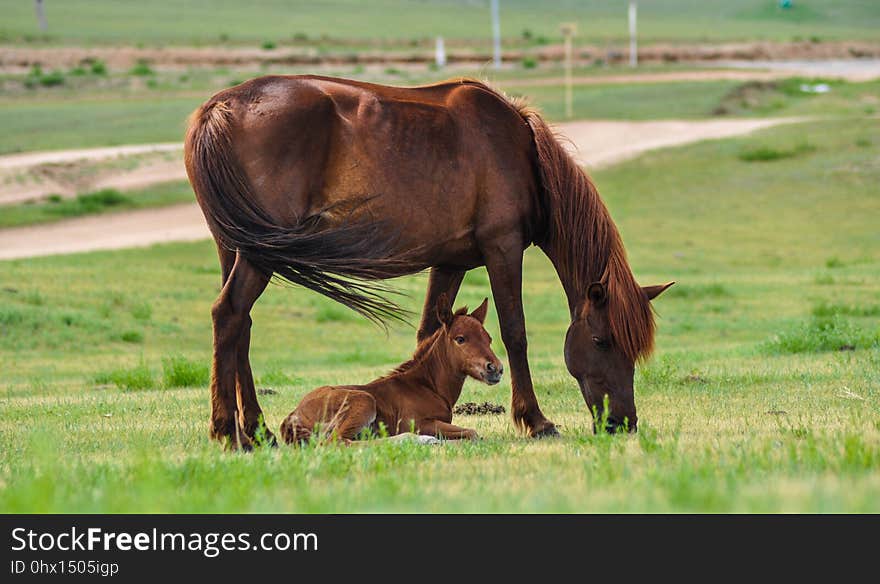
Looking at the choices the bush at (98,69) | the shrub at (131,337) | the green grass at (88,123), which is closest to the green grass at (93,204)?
the green grass at (88,123)

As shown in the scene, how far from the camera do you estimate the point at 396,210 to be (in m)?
8.03

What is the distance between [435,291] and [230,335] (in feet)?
6.28

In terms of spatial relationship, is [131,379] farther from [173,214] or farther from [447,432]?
[173,214]

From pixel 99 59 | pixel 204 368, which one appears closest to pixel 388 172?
pixel 204 368

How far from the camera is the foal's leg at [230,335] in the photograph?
774cm

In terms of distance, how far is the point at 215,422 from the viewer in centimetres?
784

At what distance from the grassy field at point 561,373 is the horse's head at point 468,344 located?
1.54 feet

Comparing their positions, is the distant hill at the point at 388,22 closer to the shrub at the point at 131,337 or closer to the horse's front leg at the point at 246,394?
the shrub at the point at 131,337

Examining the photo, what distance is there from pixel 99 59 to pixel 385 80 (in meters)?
20.3

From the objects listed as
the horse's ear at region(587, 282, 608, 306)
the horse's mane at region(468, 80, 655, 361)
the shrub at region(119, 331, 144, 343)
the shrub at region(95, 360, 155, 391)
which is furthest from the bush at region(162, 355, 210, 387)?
the horse's ear at region(587, 282, 608, 306)

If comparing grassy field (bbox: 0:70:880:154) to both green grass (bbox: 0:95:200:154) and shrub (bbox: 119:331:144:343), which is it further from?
shrub (bbox: 119:331:144:343)

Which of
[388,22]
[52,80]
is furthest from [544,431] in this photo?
[388,22]

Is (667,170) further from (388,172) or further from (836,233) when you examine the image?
(388,172)
